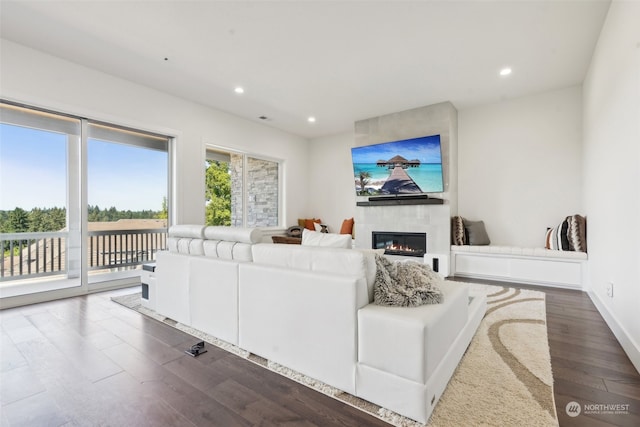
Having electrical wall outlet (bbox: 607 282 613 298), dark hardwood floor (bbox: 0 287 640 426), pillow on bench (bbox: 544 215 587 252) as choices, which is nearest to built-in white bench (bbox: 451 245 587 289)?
pillow on bench (bbox: 544 215 587 252)

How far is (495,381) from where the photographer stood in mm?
1730

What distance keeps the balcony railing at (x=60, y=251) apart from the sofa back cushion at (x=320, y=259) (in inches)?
127

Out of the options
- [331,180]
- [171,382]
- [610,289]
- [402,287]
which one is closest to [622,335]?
[610,289]

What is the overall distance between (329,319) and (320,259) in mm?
351

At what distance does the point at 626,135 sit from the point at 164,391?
11.5ft

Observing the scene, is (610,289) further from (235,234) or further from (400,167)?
(235,234)

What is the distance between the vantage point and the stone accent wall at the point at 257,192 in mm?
5746

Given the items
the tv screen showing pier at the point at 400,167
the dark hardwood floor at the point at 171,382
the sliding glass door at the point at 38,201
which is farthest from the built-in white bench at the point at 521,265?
the sliding glass door at the point at 38,201

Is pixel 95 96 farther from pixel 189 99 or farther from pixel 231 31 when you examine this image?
pixel 231 31

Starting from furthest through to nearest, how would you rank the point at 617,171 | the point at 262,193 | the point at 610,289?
the point at 262,193, the point at 610,289, the point at 617,171

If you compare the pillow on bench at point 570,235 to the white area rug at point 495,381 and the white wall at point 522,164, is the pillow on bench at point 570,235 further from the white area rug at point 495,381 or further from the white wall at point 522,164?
the white area rug at point 495,381

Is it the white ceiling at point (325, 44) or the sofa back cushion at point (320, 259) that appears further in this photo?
the white ceiling at point (325, 44)

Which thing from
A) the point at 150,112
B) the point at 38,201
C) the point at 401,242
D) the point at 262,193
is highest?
the point at 150,112

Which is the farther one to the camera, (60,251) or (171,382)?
(60,251)
